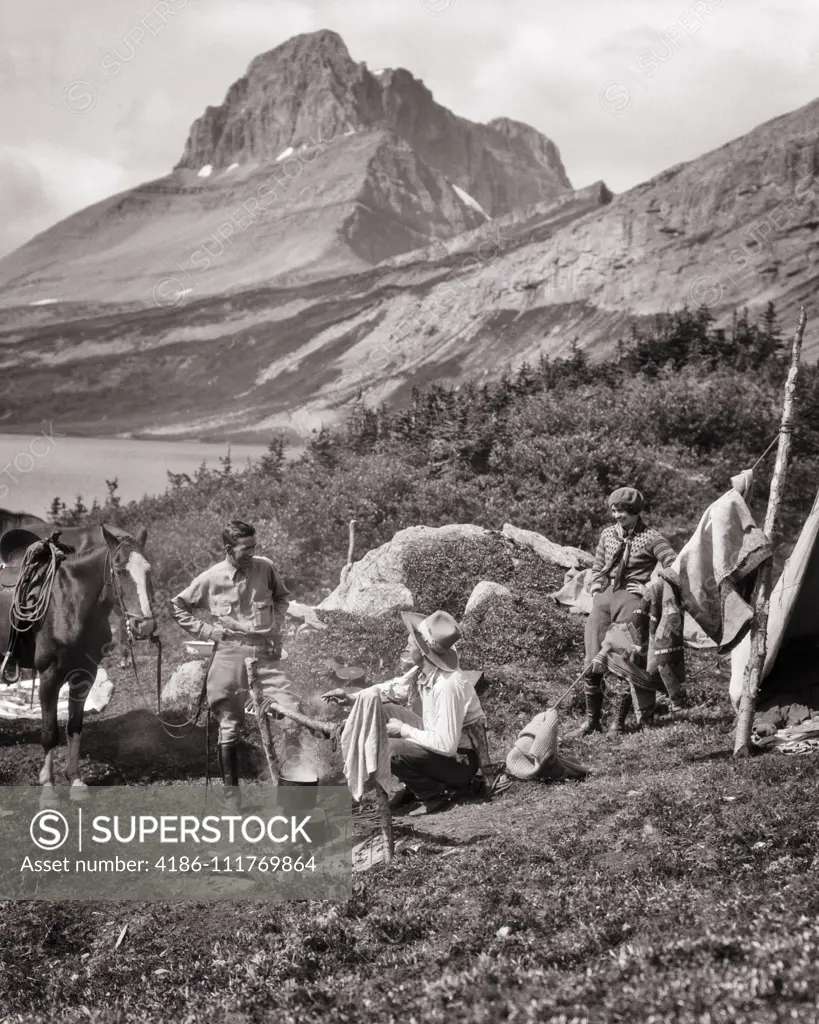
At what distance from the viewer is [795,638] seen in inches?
408

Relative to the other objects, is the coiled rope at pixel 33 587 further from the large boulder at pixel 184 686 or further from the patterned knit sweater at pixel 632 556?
the patterned knit sweater at pixel 632 556

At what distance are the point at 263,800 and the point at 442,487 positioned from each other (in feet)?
48.7

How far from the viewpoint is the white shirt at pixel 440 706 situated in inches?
318

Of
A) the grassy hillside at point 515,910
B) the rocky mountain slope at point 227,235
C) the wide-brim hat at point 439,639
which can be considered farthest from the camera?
the rocky mountain slope at point 227,235

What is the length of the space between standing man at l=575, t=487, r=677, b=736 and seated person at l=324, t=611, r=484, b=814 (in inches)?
94.4

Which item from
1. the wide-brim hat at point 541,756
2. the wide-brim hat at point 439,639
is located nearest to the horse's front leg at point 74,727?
the wide-brim hat at point 439,639

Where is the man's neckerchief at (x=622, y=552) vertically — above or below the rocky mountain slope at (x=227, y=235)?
below

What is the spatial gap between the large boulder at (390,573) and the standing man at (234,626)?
658cm

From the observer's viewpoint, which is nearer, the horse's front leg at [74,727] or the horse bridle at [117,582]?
the horse bridle at [117,582]

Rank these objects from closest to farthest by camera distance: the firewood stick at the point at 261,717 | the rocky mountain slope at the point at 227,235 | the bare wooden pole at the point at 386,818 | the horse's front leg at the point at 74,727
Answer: the bare wooden pole at the point at 386,818 → the firewood stick at the point at 261,717 → the horse's front leg at the point at 74,727 → the rocky mountain slope at the point at 227,235

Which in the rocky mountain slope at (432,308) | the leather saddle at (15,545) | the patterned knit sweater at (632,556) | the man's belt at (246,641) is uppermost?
the rocky mountain slope at (432,308)

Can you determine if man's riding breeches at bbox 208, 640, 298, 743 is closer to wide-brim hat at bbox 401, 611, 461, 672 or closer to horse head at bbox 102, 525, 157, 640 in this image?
horse head at bbox 102, 525, 157, 640

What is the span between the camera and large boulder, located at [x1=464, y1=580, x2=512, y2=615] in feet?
50.8

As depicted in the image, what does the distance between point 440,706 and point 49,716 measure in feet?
14.1
